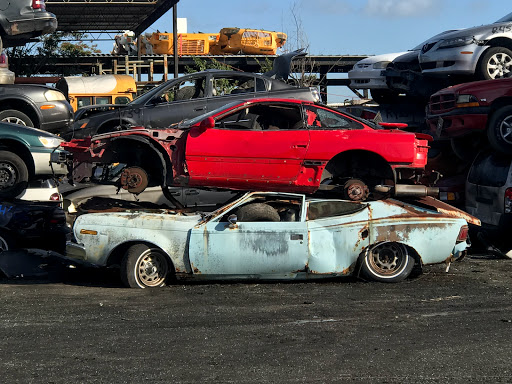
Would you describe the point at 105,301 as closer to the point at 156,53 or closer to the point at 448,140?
the point at 448,140

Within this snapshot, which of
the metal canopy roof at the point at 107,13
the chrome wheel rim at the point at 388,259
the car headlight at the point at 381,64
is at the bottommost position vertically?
the chrome wheel rim at the point at 388,259

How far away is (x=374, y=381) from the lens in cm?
551

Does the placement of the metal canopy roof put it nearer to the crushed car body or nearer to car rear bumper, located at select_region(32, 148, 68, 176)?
car rear bumper, located at select_region(32, 148, 68, 176)

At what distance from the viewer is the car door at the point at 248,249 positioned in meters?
8.86

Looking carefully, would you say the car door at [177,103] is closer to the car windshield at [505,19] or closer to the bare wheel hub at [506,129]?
the bare wheel hub at [506,129]

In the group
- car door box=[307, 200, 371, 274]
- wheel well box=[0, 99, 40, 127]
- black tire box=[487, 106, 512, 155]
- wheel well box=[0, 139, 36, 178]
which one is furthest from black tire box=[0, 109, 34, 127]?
black tire box=[487, 106, 512, 155]

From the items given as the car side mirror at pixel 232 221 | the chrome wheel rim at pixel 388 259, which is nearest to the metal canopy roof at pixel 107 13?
the car side mirror at pixel 232 221

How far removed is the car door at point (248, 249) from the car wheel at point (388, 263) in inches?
32.6

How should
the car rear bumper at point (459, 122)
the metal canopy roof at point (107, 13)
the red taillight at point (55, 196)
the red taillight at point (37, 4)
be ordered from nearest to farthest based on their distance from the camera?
the red taillight at point (55, 196), the car rear bumper at point (459, 122), the red taillight at point (37, 4), the metal canopy roof at point (107, 13)

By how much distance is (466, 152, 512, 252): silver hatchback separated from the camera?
1095 centimetres

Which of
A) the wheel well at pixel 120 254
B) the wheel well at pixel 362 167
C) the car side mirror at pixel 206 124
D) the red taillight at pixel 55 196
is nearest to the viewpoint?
the wheel well at pixel 120 254

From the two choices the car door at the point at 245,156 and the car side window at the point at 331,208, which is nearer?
the car side window at the point at 331,208

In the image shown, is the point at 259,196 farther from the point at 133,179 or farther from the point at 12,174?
the point at 12,174

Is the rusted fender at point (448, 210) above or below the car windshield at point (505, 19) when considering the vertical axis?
below
